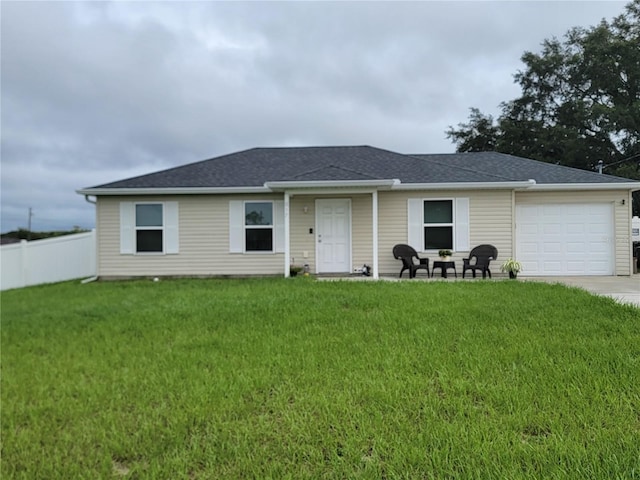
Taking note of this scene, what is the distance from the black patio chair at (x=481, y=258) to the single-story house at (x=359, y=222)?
362mm

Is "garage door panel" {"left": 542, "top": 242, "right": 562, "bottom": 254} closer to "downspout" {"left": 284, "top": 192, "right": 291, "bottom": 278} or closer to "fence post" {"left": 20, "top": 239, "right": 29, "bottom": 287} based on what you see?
"downspout" {"left": 284, "top": 192, "right": 291, "bottom": 278}

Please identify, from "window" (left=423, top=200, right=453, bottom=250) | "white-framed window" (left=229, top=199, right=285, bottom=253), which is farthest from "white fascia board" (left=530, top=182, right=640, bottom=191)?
"white-framed window" (left=229, top=199, right=285, bottom=253)

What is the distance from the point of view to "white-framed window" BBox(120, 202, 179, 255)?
11.1 m

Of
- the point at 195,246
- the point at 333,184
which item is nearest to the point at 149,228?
the point at 195,246

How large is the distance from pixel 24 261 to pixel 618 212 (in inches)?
574

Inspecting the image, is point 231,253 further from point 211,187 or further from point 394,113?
point 394,113

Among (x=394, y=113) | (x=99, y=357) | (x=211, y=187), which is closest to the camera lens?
(x=99, y=357)

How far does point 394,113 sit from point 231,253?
42.3 ft

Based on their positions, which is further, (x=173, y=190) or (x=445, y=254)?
(x=173, y=190)

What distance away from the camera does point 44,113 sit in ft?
20.5

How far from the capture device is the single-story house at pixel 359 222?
34.7ft

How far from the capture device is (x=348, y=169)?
37.2 feet

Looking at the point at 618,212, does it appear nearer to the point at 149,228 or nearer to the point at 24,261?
the point at 149,228

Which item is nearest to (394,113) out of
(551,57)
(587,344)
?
(551,57)
